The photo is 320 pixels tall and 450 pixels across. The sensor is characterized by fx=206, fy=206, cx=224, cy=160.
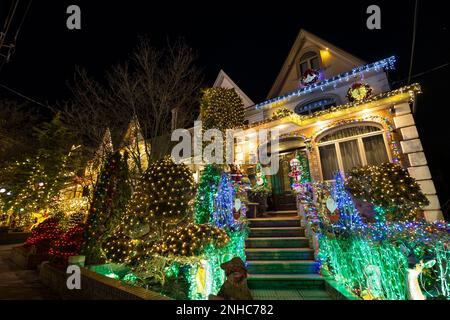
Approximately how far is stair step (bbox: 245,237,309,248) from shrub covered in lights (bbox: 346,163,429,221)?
2165 millimetres

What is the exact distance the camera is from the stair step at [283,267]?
486cm

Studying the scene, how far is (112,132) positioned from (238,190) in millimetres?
7942

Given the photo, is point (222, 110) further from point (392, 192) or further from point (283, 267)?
point (283, 267)

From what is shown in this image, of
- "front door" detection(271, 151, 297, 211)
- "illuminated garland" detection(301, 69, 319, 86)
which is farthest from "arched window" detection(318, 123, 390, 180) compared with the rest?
"illuminated garland" detection(301, 69, 319, 86)

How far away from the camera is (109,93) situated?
10.5m

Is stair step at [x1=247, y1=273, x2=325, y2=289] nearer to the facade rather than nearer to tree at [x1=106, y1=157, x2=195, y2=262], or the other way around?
tree at [x1=106, y1=157, x2=195, y2=262]

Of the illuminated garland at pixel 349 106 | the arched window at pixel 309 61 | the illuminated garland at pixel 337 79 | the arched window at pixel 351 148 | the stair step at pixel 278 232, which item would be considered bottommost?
the stair step at pixel 278 232

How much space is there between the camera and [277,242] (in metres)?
5.76

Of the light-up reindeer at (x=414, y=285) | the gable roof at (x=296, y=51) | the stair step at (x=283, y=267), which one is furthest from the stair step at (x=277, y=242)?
the gable roof at (x=296, y=51)

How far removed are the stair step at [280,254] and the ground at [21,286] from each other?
5.19m

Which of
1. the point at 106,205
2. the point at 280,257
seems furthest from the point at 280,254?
the point at 106,205

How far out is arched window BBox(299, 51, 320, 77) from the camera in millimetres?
10992

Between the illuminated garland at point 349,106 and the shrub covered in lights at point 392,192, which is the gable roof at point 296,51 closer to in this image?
the illuminated garland at point 349,106

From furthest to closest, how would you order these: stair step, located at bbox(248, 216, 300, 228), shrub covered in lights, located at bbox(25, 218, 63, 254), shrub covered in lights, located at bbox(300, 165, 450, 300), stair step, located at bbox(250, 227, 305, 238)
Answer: shrub covered in lights, located at bbox(25, 218, 63, 254) < stair step, located at bbox(248, 216, 300, 228) < stair step, located at bbox(250, 227, 305, 238) < shrub covered in lights, located at bbox(300, 165, 450, 300)
